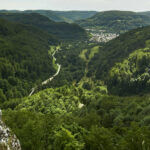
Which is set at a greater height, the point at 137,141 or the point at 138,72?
the point at 137,141

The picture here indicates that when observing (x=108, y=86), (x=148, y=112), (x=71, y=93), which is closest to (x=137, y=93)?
(x=108, y=86)

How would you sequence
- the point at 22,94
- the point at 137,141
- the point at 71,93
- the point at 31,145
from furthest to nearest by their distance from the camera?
the point at 22,94 < the point at 71,93 < the point at 31,145 < the point at 137,141

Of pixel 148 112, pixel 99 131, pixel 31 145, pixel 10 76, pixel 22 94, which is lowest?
pixel 22 94

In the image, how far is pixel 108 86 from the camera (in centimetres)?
19538

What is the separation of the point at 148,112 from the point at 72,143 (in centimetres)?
4812

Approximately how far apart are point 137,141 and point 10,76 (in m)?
180

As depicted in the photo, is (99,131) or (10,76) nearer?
(99,131)

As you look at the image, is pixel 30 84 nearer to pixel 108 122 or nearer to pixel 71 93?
pixel 71 93

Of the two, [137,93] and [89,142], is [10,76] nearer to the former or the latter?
[137,93]

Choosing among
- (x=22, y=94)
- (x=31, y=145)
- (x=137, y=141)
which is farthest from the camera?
(x=22, y=94)

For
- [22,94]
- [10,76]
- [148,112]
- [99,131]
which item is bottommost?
[22,94]

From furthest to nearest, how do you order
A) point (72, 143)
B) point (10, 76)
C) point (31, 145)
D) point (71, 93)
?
point (10, 76) → point (71, 93) → point (31, 145) → point (72, 143)

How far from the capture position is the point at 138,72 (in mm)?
199125

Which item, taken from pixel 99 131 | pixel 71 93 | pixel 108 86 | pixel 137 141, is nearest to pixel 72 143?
pixel 99 131
